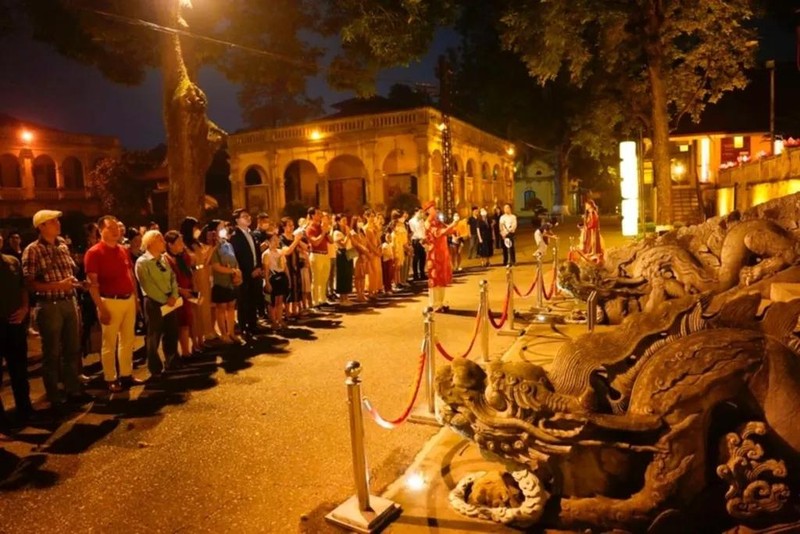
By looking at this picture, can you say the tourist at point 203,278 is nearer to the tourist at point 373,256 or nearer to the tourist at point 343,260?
the tourist at point 343,260

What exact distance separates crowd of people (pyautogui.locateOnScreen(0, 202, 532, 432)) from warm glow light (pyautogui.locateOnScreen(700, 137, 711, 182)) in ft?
83.1

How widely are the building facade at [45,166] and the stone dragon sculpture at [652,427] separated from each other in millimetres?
41091

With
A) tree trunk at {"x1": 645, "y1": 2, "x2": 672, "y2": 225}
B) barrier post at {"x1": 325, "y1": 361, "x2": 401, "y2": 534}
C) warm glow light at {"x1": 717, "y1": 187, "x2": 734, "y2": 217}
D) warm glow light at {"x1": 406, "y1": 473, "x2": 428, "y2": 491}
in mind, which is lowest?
warm glow light at {"x1": 406, "y1": 473, "x2": 428, "y2": 491}

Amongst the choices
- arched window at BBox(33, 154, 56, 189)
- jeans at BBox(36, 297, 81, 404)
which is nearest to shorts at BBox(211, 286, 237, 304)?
jeans at BBox(36, 297, 81, 404)

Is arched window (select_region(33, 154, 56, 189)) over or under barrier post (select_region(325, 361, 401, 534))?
over

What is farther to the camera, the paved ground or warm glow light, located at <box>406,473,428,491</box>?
warm glow light, located at <box>406,473,428,491</box>

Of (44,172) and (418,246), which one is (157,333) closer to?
(418,246)

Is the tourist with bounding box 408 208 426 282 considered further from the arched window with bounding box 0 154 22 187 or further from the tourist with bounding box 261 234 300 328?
the arched window with bounding box 0 154 22 187

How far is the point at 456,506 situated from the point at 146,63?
18.0 m

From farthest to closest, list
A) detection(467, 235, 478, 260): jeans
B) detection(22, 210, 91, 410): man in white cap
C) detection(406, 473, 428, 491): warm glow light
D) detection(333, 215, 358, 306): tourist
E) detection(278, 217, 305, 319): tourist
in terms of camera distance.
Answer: detection(467, 235, 478, 260): jeans → detection(333, 215, 358, 306): tourist → detection(278, 217, 305, 319): tourist → detection(22, 210, 91, 410): man in white cap → detection(406, 473, 428, 491): warm glow light

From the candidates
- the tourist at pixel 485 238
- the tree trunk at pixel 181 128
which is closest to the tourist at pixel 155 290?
the tree trunk at pixel 181 128

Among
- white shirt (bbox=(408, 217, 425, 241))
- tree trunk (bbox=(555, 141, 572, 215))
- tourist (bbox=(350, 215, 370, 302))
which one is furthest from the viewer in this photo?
tree trunk (bbox=(555, 141, 572, 215))

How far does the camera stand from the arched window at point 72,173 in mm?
42809

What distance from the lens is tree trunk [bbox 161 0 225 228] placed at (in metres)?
14.0
